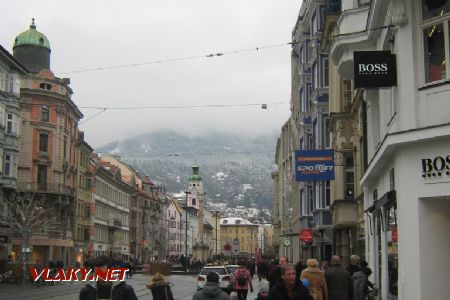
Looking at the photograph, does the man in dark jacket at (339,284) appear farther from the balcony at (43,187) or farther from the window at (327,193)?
the balcony at (43,187)

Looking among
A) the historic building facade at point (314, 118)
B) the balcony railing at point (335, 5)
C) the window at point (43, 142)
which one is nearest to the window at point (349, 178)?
the historic building facade at point (314, 118)

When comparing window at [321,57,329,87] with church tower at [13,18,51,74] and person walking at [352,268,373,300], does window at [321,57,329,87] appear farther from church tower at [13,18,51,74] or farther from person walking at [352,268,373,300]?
church tower at [13,18,51,74]

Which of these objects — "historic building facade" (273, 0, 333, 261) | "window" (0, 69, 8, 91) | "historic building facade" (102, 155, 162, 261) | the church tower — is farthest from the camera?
"historic building facade" (102, 155, 162, 261)

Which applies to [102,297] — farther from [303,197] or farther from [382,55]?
[303,197]

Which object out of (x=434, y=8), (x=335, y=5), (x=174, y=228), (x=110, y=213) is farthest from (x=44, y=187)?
(x=174, y=228)

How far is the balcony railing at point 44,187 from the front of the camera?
68.9 meters

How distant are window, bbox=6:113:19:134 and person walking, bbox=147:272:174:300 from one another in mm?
48022

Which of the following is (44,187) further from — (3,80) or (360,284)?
(360,284)

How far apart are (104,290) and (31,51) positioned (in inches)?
2644

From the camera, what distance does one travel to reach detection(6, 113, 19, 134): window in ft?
185

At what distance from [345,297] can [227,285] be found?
15.5 meters

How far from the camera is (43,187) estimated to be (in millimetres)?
70250

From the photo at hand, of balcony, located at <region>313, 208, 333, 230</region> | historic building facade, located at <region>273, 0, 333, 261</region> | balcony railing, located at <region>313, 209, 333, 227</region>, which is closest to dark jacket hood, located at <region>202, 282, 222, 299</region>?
historic building facade, located at <region>273, 0, 333, 261</region>

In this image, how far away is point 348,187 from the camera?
116ft
